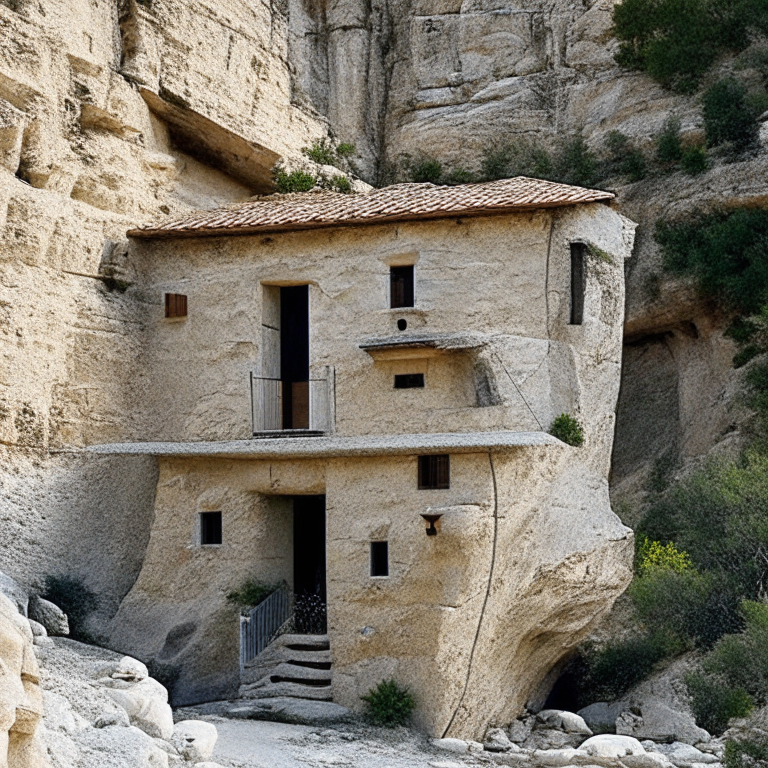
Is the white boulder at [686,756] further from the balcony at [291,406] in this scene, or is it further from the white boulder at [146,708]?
the white boulder at [146,708]

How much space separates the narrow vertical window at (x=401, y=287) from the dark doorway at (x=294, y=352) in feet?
8.09

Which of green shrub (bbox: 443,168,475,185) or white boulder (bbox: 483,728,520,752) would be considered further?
green shrub (bbox: 443,168,475,185)

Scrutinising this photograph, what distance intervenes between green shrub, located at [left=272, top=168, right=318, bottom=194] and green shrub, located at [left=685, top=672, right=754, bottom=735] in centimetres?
1300

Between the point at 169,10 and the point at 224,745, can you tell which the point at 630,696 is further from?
the point at 169,10

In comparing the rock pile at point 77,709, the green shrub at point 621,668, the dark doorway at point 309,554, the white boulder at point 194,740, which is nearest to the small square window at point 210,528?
the dark doorway at point 309,554

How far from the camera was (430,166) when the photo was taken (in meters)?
40.2

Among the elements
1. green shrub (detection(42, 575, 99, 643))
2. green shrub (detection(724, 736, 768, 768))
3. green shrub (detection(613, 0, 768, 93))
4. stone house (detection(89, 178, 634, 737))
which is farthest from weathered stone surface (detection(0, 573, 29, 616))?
green shrub (detection(613, 0, 768, 93))

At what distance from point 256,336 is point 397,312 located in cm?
280

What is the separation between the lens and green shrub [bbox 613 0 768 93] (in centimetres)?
3794

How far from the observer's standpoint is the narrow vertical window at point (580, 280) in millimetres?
25266

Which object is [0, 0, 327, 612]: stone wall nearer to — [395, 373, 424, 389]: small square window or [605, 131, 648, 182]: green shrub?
[395, 373, 424, 389]: small square window

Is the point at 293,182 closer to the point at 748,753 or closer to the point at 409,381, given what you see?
the point at 409,381

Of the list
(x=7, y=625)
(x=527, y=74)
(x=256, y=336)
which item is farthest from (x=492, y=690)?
(x=527, y=74)

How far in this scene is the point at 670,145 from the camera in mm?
36250
